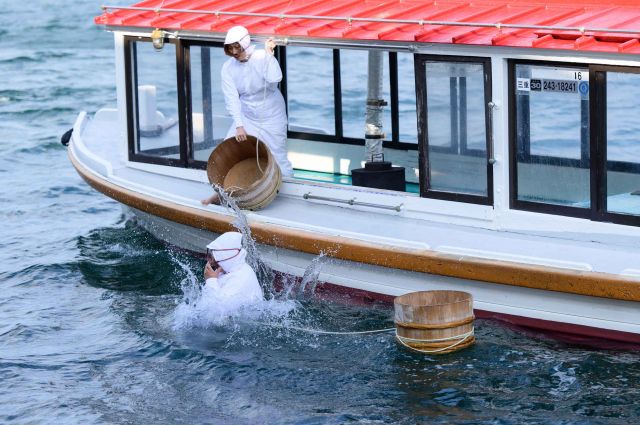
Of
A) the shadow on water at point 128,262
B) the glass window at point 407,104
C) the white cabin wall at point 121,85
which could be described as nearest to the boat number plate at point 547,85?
the shadow on water at point 128,262

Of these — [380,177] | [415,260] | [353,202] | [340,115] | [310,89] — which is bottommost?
[415,260]

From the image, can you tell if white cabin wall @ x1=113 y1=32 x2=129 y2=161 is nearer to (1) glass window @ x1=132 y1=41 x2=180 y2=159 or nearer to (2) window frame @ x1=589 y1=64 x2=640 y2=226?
(1) glass window @ x1=132 y1=41 x2=180 y2=159

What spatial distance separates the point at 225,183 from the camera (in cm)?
939

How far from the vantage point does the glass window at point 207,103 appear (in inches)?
388

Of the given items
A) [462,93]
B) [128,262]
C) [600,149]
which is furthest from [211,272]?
[600,149]

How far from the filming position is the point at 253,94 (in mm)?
9438

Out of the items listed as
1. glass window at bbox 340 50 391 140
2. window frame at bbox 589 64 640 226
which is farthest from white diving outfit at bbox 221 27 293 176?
glass window at bbox 340 50 391 140

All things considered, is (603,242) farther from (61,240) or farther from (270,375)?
(61,240)

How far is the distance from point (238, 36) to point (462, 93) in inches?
71.5

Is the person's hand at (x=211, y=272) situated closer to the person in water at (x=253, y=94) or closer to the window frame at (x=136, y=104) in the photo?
the person in water at (x=253, y=94)

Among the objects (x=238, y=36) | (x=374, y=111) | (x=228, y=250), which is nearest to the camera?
(x=228, y=250)

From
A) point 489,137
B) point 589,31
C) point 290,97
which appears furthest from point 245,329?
point 290,97

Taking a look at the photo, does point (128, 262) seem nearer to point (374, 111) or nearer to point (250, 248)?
point (250, 248)

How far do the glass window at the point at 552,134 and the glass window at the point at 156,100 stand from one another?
10.5 ft
